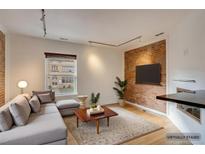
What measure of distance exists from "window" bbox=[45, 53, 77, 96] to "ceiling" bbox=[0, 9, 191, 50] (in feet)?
4.01

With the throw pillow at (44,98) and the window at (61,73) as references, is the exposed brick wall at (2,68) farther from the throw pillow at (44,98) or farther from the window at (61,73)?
the window at (61,73)

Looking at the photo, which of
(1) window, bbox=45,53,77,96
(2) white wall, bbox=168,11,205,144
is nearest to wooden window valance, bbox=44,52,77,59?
(1) window, bbox=45,53,77,96

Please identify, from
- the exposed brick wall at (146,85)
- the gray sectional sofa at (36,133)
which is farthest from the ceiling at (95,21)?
the gray sectional sofa at (36,133)

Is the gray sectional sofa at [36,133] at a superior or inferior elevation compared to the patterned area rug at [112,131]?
superior

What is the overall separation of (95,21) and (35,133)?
251 cm

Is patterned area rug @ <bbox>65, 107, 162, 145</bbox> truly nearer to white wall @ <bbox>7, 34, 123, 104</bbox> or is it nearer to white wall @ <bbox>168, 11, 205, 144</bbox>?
white wall @ <bbox>168, 11, 205, 144</bbox>

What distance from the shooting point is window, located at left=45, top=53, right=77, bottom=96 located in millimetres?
4438

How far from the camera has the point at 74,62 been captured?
487 cm

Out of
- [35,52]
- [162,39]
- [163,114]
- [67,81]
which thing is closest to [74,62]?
[67,81]

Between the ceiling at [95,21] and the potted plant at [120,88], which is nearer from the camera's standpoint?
the ceiling at [95,21]

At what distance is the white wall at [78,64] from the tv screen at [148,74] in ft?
3.78

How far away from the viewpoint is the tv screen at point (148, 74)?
13.9ft

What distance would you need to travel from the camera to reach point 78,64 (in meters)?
4.89

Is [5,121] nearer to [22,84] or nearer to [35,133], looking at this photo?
[35,133]
